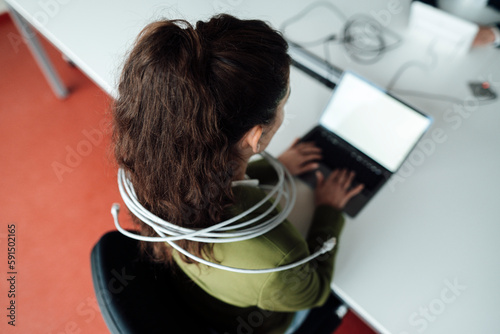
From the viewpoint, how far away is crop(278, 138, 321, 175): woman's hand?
1.02 m

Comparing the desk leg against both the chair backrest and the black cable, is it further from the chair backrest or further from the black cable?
the chair backrest

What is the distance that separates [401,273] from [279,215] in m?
0.39

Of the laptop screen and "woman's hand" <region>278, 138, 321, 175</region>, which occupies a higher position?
the laptop screen

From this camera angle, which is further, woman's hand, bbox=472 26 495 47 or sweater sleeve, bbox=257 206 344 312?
woman's hand, bbox=472 26 495 47

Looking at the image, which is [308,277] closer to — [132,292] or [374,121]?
[132,292]

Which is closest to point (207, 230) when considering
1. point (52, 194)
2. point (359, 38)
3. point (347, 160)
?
point (347, 160)

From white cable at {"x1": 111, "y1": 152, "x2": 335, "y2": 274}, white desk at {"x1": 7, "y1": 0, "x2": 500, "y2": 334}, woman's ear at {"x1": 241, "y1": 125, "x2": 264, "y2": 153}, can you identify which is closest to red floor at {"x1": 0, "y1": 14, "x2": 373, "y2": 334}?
white desk at {"x1": 7, "y1": 0, "x2": 500, "y2": 334}

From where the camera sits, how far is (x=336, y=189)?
Answer: 97cm

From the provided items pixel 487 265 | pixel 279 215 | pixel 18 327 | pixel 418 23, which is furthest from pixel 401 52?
pixel 18 327

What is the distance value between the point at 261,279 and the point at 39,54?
1.81 metres

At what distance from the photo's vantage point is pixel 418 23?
1.26 m

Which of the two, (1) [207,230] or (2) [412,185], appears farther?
(2) [412,185]

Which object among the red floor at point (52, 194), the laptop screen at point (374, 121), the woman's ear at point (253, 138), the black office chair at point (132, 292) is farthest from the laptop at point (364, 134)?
the red floor at point (52, 194)

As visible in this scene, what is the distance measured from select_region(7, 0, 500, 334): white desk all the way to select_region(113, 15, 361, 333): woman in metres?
0.16
